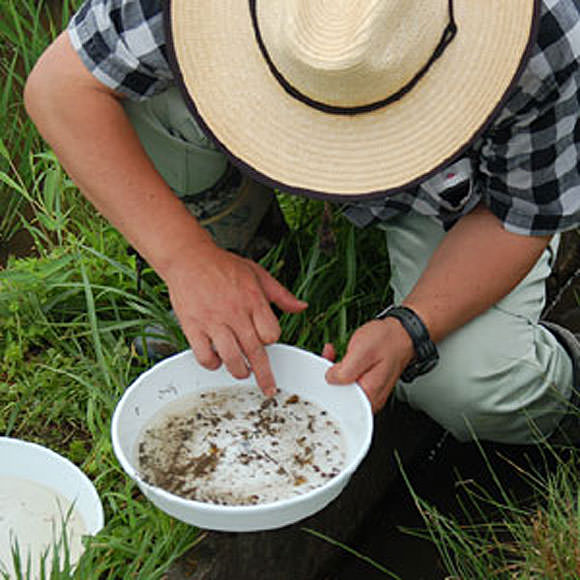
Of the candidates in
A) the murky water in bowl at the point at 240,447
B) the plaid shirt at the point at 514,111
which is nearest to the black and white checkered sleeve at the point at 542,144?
the plaid shirt at the point at 514,111

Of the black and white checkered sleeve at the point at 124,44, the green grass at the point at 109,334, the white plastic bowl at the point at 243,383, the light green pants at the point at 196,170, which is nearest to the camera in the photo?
the white plastic bowl at the point at 243,383

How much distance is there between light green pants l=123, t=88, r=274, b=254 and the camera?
2.05 metres

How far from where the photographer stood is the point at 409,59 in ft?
4.35

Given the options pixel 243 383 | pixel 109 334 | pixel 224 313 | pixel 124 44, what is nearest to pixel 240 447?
pixel 243 383

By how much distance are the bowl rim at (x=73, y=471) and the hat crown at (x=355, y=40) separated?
919mm

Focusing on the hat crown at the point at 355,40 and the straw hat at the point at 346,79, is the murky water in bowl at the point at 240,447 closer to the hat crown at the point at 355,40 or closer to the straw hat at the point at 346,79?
the straw hat at the point at 346,79

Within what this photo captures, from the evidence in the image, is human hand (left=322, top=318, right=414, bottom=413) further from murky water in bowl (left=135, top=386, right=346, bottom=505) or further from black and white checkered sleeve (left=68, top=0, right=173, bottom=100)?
black and white checkered sleeve (left=68, top=0, right=173, bottom=100)

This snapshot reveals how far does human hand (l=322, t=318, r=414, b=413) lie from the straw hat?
0.39 metres

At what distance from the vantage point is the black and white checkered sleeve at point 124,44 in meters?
1.69

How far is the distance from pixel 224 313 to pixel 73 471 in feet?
1.47

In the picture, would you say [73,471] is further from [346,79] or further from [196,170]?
[346,79]

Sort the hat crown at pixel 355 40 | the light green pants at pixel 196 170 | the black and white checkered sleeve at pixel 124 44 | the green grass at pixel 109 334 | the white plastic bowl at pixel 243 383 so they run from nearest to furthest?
1. the hat crown at pixel 355 40
2. the white plastic bowl at pixel 243 383
3. the black and white checkered sleeve at pixel 124 44
4. the green grass at pixel 109 334
5. the light green pants at pixel 196 170

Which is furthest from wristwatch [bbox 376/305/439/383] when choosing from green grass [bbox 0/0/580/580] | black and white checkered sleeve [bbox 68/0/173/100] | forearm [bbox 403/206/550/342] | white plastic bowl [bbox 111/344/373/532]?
black and white checkered sleeve [bbox 68/0/173/100]

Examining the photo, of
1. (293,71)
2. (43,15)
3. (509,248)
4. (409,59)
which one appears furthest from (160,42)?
(43,15)
